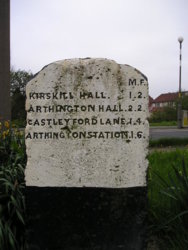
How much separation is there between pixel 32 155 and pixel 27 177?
0.65ft

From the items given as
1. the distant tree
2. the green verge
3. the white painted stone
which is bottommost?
the green verge

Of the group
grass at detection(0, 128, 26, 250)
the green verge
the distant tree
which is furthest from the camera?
the distant tree

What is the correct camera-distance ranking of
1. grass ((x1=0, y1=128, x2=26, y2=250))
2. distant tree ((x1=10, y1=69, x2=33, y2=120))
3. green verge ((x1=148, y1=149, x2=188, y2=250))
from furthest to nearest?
distant tree ((x1=10, y1=69, x2=33, y2=120)) < green verge ((x1=148, y1=149, x2=188, y2=250)) < grass ((x1=0, y1=128, x2=26, y2=250))

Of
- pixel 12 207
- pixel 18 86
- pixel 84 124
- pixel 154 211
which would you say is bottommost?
pixel 154 211

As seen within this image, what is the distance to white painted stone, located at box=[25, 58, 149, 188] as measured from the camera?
275 centimetres

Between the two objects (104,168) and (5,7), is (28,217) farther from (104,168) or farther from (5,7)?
(5,7)

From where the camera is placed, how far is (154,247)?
303 centimetres

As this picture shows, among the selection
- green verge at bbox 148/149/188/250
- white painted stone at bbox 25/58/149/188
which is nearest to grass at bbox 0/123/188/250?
green verge at bbox 148/149/188/250

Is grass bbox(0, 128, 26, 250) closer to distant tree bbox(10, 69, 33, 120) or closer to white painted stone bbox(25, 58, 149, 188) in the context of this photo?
white painted stone bbox(25, 58, 149, 188)

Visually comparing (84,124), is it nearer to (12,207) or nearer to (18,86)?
(12,207)

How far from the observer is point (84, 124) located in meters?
2.75

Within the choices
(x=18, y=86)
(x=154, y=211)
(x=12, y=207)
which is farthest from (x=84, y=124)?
(x=18, y=86)

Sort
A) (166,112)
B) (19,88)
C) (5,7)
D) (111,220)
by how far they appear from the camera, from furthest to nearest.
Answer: (166,112)
(19,88)
(5,7)
(111,220)

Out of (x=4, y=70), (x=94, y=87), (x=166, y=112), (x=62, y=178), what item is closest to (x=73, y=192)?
(x=62, y=178)
